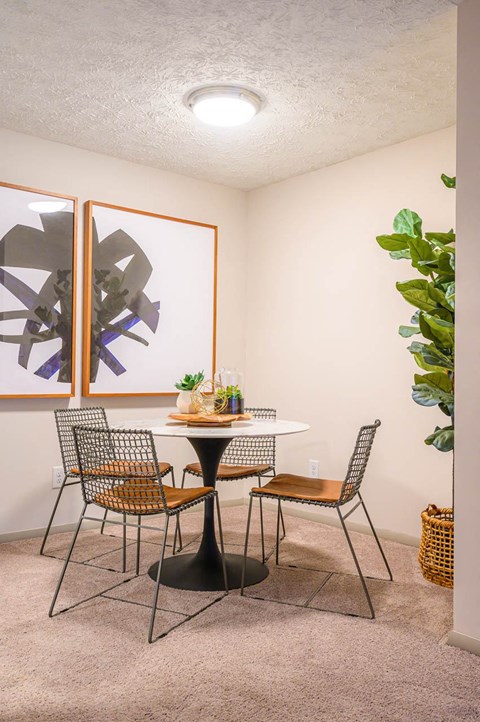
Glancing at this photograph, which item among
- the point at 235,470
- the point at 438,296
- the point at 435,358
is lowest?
the point at 235,470

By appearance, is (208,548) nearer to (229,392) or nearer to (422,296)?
(229,392)

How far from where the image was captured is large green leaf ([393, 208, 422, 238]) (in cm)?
307

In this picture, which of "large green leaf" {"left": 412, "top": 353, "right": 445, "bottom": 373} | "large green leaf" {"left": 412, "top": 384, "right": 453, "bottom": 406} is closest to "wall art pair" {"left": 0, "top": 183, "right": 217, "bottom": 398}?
"large green leaf" {"left": 412, "top": 353, "right": 445, "bottom": 373}

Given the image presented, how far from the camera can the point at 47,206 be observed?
3666 mm

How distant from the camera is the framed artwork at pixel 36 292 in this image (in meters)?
3.50

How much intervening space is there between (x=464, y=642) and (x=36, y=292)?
9.51ft

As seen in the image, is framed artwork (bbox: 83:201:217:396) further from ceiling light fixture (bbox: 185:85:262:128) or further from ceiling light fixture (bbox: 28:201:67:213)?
ceiling light fixture (bbox: 185:85:262:128)

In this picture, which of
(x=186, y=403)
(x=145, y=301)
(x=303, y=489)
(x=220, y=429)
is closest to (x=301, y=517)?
(x=303, y=489)

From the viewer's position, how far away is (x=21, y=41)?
8.43 ft

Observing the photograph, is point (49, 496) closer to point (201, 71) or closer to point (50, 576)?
point (50, 576)

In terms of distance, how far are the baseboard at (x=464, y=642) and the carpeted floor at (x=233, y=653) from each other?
39mm

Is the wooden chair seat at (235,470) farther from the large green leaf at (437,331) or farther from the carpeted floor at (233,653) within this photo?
the large green leaf at (437,331)

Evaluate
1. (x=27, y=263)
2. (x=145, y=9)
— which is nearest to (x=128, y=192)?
(x=27, y=263)

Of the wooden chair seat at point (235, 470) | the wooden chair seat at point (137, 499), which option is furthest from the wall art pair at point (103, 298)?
the wooden chair seat at point (137, 499)
